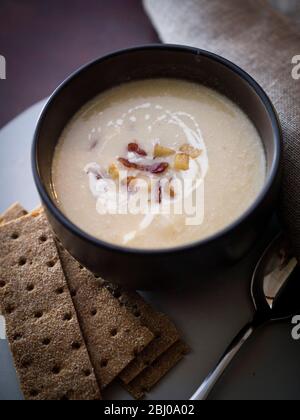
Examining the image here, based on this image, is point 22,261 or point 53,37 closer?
point 22,261

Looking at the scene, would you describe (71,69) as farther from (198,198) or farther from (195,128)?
(198,198)

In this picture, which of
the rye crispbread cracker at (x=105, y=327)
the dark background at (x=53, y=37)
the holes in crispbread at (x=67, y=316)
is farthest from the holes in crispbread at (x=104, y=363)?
the dark background at (x=53, y=37)

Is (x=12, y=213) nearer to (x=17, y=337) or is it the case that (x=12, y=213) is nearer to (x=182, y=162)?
(x=17, y=337)

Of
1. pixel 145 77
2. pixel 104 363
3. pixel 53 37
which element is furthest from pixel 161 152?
pixel 53 37

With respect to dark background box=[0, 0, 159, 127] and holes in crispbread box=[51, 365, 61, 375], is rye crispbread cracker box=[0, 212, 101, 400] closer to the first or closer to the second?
holes in crispbread box=[51, 365, 61, 375]

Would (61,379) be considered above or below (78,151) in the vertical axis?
below

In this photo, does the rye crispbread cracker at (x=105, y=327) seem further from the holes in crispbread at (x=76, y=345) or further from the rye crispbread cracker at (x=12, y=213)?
the rye crispbread cracker at (x=12, y=213)
